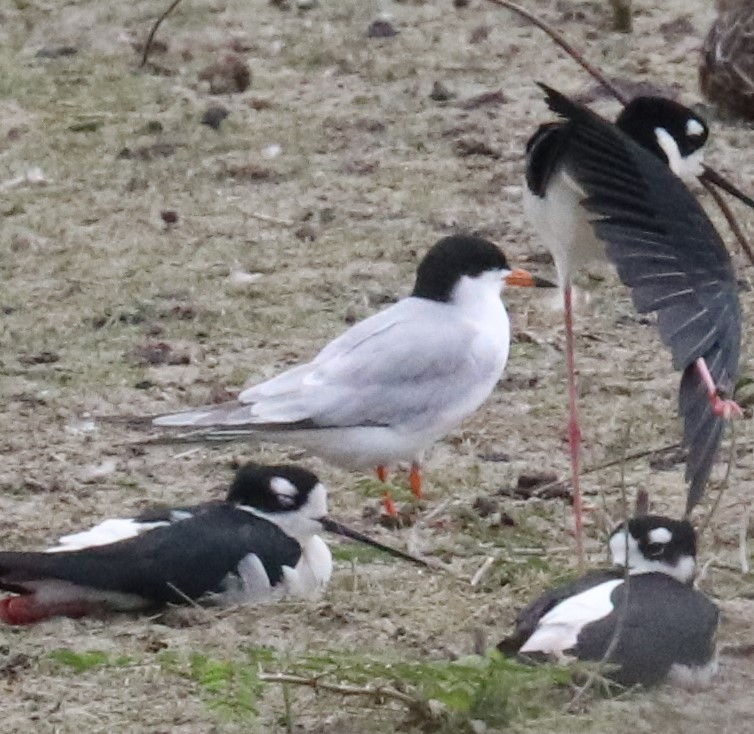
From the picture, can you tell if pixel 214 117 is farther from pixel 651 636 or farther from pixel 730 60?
pixel 651 636

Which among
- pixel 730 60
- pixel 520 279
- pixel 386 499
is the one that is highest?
pixel 520 279

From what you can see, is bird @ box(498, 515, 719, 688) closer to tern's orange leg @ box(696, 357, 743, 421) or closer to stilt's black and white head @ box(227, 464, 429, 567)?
tern's orange leg @ box(696, 357, 743, 421)

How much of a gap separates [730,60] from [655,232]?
4357 mm

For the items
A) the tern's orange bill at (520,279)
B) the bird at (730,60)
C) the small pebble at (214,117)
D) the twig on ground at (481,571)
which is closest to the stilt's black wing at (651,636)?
the twig on ground at (481,571)

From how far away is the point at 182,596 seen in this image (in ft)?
15.0

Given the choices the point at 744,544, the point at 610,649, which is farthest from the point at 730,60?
the point at 610,649

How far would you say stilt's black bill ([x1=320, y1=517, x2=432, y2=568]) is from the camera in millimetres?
4852

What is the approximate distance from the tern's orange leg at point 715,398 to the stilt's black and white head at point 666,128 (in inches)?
43.9

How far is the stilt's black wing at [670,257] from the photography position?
4.02 meters

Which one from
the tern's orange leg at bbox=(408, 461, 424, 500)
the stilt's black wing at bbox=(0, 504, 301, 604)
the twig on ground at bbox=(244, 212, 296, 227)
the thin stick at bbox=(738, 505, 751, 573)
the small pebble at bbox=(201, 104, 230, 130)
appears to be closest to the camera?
the stilt's black wing at bbox=(0, 504, 301, 604)

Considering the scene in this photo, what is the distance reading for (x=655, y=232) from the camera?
434cm

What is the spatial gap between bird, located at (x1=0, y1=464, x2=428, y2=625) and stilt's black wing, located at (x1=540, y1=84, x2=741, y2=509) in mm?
935

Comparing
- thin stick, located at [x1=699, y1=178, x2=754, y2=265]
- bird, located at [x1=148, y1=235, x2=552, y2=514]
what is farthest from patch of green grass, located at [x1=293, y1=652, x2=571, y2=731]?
bird, located at [x1=148, y1=235, x2=552, y2=514]

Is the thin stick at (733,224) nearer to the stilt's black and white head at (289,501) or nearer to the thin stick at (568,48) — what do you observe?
the thin stick at (568,48)
